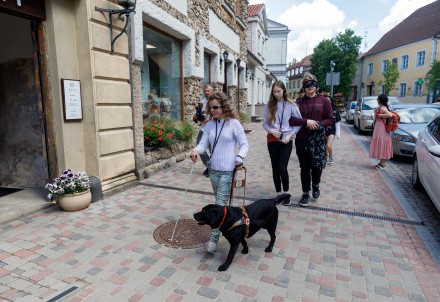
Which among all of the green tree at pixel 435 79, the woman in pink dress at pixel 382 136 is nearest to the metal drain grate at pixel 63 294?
the woman in pink dress at pixel 382 136

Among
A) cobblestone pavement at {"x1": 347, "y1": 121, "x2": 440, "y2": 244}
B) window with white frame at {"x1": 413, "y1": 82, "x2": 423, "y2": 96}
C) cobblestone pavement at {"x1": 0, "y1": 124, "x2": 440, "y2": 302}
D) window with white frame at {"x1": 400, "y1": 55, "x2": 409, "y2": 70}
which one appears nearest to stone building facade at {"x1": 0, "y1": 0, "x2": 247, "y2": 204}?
cobblestone pavement at {"x1": 0, "y1": 124, "x2": 440, "y2": 302}

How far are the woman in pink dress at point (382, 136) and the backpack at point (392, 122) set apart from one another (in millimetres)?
68

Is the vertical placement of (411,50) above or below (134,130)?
above

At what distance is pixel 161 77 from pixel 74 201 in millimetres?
4846

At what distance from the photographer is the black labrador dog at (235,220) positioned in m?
2.80

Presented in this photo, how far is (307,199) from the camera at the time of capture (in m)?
4.85

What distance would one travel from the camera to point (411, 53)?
34.6m

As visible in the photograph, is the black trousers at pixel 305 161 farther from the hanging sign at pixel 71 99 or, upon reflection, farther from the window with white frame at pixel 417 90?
the window with white frame at pixel 417 90

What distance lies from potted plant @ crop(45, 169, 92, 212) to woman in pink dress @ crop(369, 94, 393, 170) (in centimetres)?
649

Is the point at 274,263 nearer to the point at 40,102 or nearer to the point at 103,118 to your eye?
the point at 103,118

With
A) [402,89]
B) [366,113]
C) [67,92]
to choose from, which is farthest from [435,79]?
Answer: [67,92]

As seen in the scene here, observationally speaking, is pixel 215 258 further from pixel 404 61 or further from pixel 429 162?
pixel 404 61

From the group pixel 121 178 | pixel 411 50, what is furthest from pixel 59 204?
pixel 411 50

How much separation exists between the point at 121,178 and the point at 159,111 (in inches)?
116
